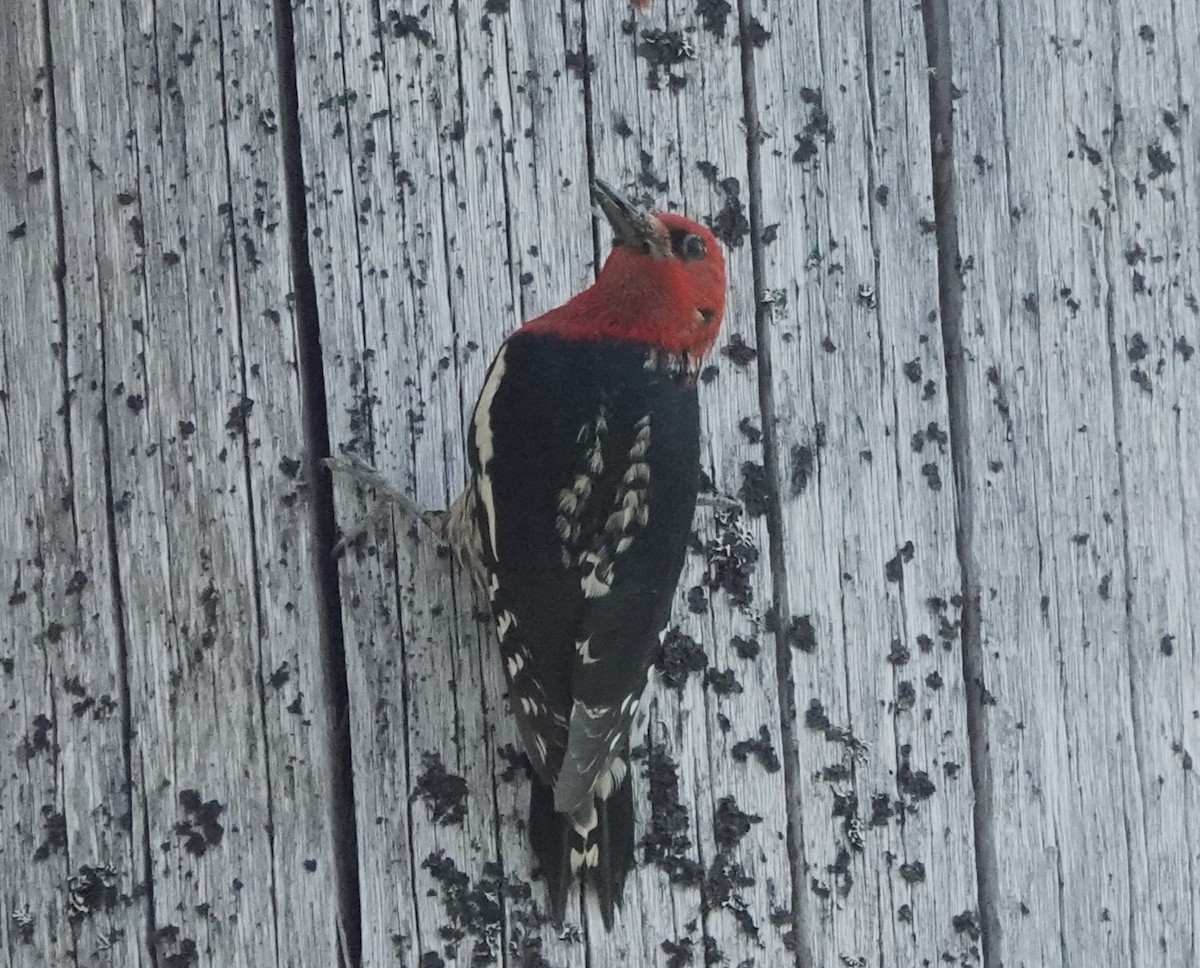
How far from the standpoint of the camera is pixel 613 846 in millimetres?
2686

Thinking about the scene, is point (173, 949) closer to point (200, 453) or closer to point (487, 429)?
point (200, 453)

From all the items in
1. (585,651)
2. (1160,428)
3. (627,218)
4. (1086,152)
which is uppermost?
(1086,152)

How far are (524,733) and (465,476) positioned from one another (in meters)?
0.53

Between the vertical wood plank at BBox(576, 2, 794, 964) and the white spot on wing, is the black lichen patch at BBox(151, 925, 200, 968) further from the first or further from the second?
the white spot on wing

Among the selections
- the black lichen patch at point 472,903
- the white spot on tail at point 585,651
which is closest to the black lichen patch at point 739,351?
the white spot on tail at point 585,651

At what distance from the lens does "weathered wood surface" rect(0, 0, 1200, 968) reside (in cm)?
270

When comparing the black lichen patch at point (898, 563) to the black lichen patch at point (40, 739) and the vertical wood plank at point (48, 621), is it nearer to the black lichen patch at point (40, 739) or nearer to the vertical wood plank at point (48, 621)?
the vertical wood plank at point (48, 621)

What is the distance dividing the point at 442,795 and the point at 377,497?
1.86 feet

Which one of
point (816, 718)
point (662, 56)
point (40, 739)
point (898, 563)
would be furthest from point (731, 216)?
point (40, 739)

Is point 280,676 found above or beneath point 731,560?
beneath

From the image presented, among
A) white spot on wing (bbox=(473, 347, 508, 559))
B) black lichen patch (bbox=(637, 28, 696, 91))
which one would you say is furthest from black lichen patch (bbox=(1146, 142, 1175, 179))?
white spot on wing (bbox=(473, 347, 508, 559))

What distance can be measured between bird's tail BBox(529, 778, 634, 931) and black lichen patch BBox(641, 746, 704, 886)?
0.17 ft

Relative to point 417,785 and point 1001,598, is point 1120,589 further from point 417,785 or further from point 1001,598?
point 417,785

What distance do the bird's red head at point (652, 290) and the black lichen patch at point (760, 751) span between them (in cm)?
75
